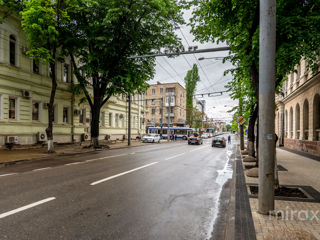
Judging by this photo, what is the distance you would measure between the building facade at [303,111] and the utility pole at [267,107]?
365 inches

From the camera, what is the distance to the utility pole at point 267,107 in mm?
4227

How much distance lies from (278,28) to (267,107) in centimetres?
298

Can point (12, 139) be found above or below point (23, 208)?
above

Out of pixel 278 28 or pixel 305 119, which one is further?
pixel 305 119

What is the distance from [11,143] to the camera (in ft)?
51.9

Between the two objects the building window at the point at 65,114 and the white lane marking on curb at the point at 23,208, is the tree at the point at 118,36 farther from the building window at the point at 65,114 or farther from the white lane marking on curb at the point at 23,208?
the white lane marking on curb at the point at 23,208

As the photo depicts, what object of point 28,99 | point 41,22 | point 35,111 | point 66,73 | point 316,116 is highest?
point 41,22

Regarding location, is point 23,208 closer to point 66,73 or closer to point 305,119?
point 66,73

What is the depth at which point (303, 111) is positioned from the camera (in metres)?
18.5

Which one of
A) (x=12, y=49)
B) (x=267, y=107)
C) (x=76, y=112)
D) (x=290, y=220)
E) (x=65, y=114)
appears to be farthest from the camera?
(x=76, y=112)

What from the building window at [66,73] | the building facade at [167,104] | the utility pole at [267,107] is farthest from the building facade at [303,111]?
the building facade at [167,104]

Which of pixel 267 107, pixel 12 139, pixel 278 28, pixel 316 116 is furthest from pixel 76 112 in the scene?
pixel 316 116

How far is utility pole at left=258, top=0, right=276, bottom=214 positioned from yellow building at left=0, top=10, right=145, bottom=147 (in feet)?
57.6

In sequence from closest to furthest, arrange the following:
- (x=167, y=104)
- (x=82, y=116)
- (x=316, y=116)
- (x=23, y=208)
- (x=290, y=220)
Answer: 1. (x=290, y=220)
2. (x=23, y=208)
3. (x=316, y=116)
4. (x=82, y=116)
5. (x=167, y=104)
